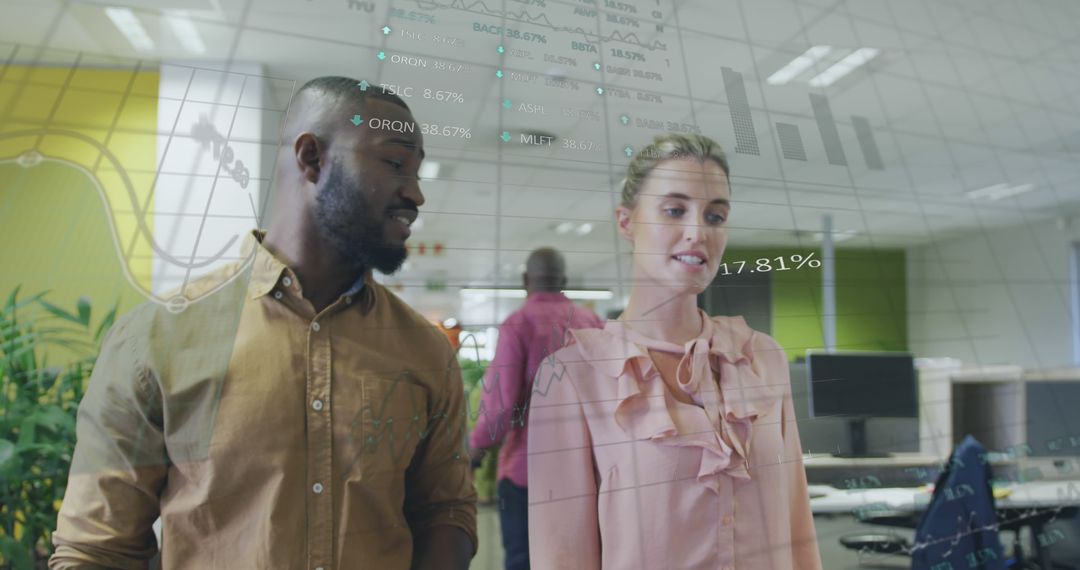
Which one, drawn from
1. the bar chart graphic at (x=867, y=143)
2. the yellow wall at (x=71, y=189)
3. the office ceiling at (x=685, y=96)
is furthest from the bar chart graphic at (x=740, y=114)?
the yellow wall at (x=71, y=189)

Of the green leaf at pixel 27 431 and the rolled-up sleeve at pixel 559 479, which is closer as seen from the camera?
the green leaf at pixel 27 431

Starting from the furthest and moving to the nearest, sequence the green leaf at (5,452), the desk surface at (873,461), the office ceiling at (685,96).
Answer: the desk surface at (873,461) → the office ceiling at (685,96) → the green leaf at (5,452)

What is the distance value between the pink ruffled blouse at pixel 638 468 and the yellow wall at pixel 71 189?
32 centimetres

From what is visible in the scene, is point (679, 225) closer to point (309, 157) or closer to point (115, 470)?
point (309, 157)

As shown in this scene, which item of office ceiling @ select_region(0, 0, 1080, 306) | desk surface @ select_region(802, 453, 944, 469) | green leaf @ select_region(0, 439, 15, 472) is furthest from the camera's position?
desk surface @ select_region(802, 453, 944, 469)

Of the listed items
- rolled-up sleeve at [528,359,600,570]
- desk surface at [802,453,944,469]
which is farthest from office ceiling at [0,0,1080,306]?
desk surface at [802,453,944,469]

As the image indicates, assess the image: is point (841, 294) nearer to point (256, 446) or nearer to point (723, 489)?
point (723, 489)

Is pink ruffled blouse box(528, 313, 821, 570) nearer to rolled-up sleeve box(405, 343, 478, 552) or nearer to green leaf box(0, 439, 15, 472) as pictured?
rolled-up sleeve box(405, 343, 478, 552)

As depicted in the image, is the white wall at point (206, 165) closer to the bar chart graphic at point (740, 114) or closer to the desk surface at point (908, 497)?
the bar chart graphic at point (740, 114)

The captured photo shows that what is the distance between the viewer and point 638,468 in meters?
0.62

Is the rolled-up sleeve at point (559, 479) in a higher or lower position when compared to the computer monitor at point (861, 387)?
lower

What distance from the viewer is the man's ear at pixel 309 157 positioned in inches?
20.2

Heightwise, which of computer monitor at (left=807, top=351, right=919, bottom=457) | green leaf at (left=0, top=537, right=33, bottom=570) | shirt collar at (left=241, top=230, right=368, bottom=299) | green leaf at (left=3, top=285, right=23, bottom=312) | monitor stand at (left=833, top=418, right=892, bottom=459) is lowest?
green leaf at (left=0, top=537, right=33, bottom=570)

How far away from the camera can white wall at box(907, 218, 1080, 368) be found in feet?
2.56
